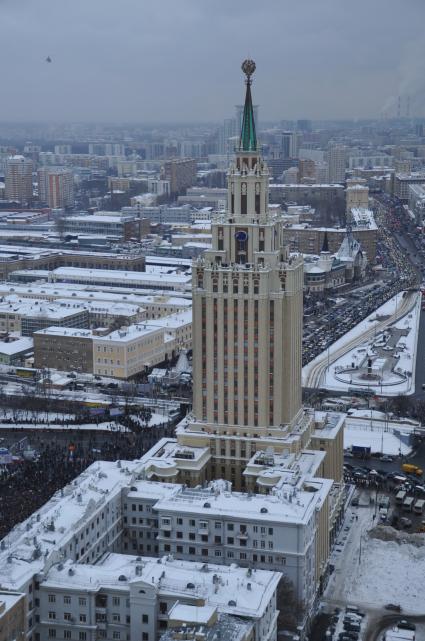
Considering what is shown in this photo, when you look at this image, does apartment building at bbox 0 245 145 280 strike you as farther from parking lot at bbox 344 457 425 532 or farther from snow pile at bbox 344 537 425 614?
snow pile at bbox 344 537 425 614

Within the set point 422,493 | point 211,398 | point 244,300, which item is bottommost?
point 422,493

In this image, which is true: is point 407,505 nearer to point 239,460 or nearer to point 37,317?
point 239,460

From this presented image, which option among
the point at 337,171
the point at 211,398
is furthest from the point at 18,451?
the point at 337,171

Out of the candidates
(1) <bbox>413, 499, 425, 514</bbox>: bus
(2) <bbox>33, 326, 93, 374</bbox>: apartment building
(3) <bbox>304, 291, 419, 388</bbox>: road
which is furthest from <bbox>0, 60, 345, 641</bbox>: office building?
(2) <bbox>33, 326, 93, 374</bbox>: apartment building

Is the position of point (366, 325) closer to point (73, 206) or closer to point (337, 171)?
point (73, 206)

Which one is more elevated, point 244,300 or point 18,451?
point 244,300

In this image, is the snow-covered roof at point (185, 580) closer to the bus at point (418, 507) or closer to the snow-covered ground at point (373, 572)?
the snow-covered ground at point (373, 572)
